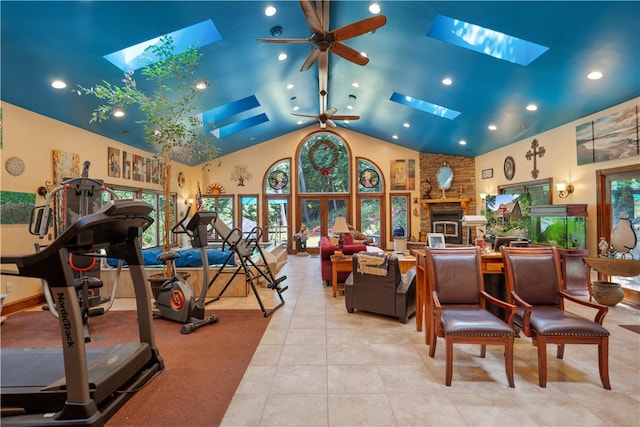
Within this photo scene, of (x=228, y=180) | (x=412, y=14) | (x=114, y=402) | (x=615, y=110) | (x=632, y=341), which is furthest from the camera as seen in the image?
(x=228, y=180)

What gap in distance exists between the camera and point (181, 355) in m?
2.95

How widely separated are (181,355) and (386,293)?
7.86ft

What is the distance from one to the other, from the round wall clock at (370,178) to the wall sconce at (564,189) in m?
5.58

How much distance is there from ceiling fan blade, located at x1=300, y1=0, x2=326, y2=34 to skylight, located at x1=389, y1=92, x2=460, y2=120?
12.8 feet

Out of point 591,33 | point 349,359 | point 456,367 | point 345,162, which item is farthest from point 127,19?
point 345,162

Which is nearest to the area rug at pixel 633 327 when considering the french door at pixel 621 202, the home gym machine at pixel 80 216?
the french door at pixel 621 202

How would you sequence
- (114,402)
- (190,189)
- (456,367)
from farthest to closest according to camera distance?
(190,189) < (456,367) < (114,402)

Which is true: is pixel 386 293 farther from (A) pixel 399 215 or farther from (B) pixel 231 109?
(A) pixel 399 215

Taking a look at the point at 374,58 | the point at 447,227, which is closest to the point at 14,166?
the point at 374,58

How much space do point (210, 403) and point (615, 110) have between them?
6672 millimetres

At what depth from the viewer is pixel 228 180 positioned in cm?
1062

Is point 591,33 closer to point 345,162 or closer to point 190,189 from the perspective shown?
point 345,162

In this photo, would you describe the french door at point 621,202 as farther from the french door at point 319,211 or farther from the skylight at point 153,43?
the french door at point 319,211

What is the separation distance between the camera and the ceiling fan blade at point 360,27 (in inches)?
138
